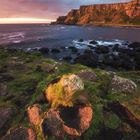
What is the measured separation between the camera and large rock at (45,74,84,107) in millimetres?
9477

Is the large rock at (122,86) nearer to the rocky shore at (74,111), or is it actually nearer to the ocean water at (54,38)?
the rocky shore at (74,111)

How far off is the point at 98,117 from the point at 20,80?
18.4 ft

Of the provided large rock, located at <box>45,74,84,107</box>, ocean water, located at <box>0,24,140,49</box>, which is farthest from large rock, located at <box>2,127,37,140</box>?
ocean water, located at <box>0,24,140,49</box>

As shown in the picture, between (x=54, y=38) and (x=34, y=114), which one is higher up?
(x=34, y=114)

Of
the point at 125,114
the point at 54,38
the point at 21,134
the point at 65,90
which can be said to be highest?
the point at 65,90

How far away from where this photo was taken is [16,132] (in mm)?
9211

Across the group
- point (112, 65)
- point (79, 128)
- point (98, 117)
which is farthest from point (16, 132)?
point (112, 65)

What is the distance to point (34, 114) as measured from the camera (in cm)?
973

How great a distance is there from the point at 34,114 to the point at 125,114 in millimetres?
3233

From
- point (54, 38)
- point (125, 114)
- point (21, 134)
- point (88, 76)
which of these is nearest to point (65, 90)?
point (21, 134)

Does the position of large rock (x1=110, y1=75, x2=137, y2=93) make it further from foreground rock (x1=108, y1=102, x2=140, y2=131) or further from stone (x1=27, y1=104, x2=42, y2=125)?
stone (x1=27, y1=104, x2=42, y2=125)

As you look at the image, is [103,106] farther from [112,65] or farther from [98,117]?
[112,65]

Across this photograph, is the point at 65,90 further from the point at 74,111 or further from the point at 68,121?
the point at 68,121

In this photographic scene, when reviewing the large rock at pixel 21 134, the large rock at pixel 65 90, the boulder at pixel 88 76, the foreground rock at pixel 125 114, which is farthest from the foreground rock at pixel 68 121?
the boulder at pixel 88 76
